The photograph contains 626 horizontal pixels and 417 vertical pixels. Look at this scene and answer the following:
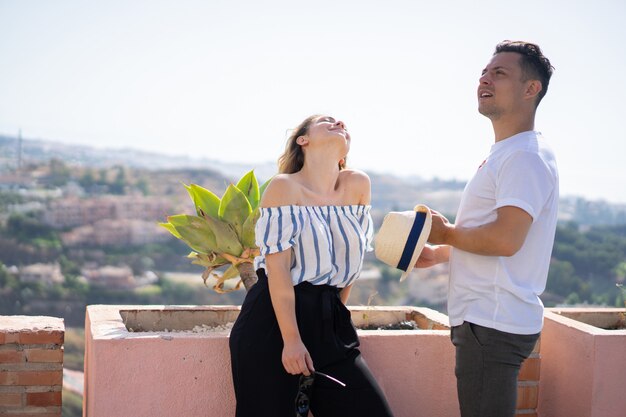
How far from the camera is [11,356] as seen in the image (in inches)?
113

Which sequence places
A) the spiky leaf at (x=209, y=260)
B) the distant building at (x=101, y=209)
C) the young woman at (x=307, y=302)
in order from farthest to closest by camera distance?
the distant building at (x=101, y=209)
the spiky leaf at (x=209, y=260)
the young woman at (x=307, y=302)

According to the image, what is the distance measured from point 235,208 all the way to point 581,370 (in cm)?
149

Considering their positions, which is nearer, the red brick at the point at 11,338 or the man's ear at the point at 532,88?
the man's ear at the point at 532,88

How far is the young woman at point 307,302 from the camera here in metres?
2.34

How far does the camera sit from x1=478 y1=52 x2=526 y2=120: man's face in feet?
7.36

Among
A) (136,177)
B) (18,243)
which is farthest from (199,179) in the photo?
(18,243)

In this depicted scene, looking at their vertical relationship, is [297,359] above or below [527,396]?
above

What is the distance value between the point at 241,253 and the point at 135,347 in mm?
641

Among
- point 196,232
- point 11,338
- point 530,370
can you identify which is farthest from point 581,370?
point 11,338

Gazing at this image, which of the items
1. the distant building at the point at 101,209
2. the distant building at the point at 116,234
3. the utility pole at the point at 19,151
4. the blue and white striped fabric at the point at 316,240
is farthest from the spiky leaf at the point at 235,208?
the utility pole at the point at 19,151

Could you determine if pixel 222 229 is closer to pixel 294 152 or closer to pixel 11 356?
pixel 294 152

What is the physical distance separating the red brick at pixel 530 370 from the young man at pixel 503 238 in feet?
3.05

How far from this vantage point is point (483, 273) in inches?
87.5

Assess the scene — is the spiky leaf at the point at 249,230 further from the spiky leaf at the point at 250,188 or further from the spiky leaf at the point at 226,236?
the spiky leaf at the point at 250,188
